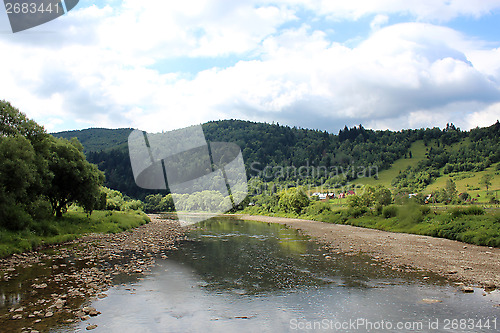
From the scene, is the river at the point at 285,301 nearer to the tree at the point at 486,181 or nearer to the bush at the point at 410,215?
the bush at the point at 410,215

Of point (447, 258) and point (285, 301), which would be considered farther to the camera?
point (447, 258)

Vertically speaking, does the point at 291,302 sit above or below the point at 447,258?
above

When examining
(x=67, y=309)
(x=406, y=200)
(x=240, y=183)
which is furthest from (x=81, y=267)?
(x=240, y=183)

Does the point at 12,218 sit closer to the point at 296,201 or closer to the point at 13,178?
the point at 13,178

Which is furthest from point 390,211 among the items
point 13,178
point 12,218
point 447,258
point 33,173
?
point 13,178

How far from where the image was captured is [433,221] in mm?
49688

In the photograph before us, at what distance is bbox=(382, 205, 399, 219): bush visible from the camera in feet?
205

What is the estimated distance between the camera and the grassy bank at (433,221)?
3778 cm

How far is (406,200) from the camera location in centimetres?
6219

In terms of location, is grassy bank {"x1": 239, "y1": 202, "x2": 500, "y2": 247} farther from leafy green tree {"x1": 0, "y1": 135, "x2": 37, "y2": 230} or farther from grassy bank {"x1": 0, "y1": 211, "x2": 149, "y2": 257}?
leafy green tree {"x1": 0, "y1": 135, "x2": 37, "y2": 230}

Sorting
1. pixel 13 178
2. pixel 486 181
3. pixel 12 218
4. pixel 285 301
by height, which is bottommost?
pixel 486 181

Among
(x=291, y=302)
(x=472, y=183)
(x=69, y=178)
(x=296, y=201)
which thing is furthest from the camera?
(x=472, y=183)

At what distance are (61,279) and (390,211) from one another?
59539mm

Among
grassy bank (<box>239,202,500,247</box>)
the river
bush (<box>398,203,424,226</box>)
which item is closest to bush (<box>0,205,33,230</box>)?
the river
